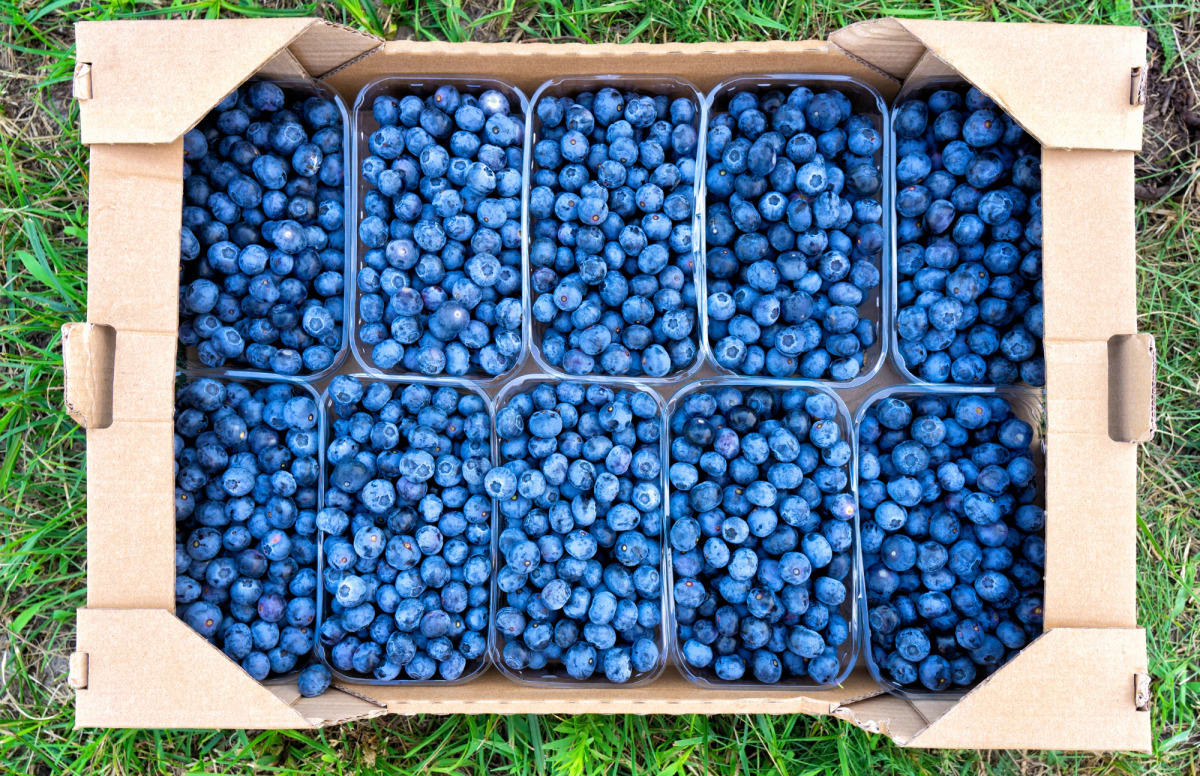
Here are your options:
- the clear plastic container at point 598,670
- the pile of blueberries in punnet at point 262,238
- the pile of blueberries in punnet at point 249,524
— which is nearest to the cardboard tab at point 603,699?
the clear plastic container at point 598,670

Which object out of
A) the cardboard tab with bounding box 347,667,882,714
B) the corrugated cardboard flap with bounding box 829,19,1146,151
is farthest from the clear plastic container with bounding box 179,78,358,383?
the corrugated cardboard flap with bounding box 829,19,1146,151

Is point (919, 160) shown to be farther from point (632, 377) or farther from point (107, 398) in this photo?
point (107, 398)

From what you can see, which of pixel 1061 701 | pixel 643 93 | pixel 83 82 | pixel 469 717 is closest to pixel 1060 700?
pixel 1061 701

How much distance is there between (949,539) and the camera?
2.19 meters

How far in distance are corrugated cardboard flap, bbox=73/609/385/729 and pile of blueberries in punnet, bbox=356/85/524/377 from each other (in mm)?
850

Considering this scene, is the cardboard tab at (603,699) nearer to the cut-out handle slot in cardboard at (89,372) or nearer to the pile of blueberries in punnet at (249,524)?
the pile of blueberries in punnet at (249,524)

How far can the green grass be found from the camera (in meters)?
2.47

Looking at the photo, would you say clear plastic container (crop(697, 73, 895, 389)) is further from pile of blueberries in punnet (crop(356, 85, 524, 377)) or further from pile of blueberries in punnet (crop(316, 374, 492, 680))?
pile of blueberries in punnet (crop(316, 374, 492, 680))

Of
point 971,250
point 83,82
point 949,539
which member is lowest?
point 949,539

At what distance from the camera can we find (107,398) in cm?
195

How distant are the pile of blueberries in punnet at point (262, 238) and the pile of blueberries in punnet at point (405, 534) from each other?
9.3 inches

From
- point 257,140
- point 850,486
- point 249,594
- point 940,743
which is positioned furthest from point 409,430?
point 940,743

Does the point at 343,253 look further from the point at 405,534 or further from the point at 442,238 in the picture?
the point at 405,534

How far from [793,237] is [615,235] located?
50 centimetres
